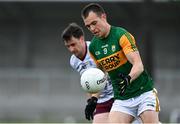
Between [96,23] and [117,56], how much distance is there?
49 centimetres

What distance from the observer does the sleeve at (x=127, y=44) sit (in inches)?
306

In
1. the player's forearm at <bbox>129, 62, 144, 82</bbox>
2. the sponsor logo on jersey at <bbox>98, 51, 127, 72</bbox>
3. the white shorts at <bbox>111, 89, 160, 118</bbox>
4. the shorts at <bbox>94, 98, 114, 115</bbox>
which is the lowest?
the shorts at <bbox>94, 98, 114, 115</bbox>

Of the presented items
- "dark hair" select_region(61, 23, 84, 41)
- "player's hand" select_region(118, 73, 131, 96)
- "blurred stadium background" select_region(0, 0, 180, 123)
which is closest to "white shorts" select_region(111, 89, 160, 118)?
"player's hand" select_region(118, 73, 131, 96)

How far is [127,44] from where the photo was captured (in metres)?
7.81

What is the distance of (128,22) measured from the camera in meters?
29.7

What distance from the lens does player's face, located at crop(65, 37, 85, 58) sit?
8.55m

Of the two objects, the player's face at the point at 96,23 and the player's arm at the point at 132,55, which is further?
the player's face at the point at 96,23

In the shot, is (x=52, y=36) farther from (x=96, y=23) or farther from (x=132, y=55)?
(x=132, y=55)

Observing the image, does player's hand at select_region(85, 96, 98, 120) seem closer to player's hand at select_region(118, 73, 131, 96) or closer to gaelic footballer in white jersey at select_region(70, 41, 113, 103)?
gaelic footballer in white jersey at select_region(70, 41, 113, 103)

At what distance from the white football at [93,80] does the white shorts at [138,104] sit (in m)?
0.34

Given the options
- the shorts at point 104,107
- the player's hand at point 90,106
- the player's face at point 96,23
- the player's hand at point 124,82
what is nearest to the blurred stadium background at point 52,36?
the shorts at point 104,107

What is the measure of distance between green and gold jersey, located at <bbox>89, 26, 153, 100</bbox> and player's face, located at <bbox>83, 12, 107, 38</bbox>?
18 cm

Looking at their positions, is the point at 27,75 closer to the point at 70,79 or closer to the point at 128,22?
the point at 70,79

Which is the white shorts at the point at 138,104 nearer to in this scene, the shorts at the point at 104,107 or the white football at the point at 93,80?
the white football at the point at 93,80
